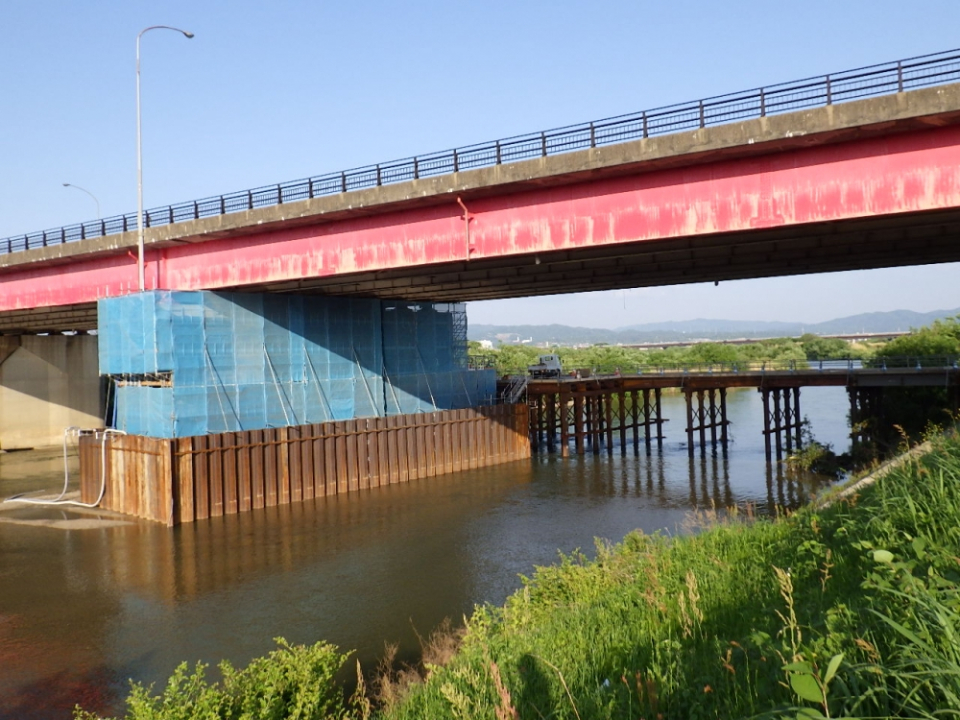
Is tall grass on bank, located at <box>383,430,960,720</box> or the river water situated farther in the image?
the river water

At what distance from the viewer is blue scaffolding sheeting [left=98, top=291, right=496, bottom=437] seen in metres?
27.1

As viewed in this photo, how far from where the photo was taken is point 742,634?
7031 millimetres

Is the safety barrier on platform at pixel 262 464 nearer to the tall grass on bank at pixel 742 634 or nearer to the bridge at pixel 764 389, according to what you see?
the bridge at pixel 764 389

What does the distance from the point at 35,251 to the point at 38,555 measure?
1774 cm

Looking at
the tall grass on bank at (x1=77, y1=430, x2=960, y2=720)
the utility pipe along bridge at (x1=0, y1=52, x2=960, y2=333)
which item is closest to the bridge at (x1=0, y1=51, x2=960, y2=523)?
the utility pipe along bridge at (x1=0, y1=52, x2=960, y2=333)

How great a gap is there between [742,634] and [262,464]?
23.2 metres

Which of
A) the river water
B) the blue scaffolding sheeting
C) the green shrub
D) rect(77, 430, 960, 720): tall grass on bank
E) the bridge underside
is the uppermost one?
the bridge underside

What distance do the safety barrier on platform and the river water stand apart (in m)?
0.91

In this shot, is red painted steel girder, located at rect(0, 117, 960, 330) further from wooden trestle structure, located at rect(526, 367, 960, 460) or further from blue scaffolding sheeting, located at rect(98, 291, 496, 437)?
wooden trestle structure, located at rect(526, 367, 960, 460)

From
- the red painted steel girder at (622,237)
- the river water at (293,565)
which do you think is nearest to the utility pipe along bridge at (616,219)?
the red painted steel girder at (622,237)

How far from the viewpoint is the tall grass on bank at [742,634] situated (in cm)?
449

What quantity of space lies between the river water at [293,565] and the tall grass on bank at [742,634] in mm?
3016

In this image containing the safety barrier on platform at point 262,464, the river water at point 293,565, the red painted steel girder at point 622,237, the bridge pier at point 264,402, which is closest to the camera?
the river water at point 293,565

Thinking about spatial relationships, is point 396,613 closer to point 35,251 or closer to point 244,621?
point 244,621
